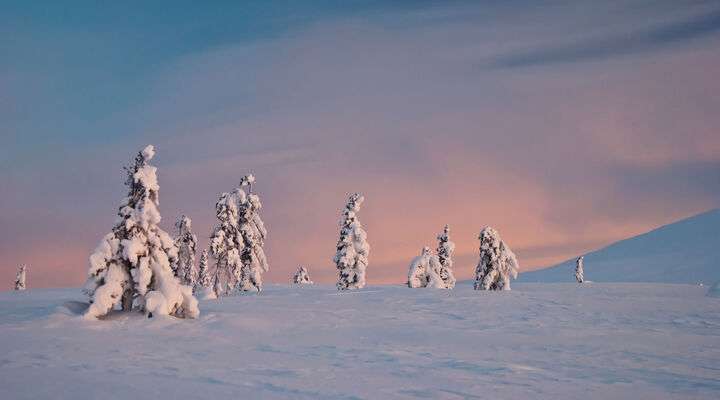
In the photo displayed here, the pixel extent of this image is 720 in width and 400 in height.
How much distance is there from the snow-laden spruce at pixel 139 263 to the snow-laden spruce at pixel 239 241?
2739 centimetres

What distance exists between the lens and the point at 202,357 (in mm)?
15430

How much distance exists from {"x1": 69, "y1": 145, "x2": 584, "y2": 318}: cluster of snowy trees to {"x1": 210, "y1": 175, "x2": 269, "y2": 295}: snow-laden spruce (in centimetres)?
8

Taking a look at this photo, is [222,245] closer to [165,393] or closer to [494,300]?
[494,300]

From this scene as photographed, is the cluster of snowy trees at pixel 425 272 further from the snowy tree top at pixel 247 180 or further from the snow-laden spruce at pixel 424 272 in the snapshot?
the snowy tree top at pixel 247 180

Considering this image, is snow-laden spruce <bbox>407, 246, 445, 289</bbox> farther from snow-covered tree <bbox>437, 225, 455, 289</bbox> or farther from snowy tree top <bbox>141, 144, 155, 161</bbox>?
snowy tree top <bbox>141, 144, 155, 161</bbox>

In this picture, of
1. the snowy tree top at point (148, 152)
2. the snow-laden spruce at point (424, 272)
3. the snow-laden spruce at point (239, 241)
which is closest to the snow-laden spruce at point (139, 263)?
the snowy tree top at point (148, 152)

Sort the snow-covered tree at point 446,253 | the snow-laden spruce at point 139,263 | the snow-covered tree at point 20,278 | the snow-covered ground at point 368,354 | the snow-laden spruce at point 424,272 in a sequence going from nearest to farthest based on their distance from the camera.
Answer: the snow-covered ground at point 368,354
the snow-laden spruce at point 139,263
the snow-laden spruce at point 424,272
the snow-covered tree at point 446,253
the snow-covered tree at point 20,278

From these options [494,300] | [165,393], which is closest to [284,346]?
[165,393]

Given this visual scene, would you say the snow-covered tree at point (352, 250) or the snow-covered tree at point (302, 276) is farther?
the snow-covered tree at point (302, 276)

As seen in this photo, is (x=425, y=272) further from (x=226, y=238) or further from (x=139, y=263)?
(x=139, y=263)

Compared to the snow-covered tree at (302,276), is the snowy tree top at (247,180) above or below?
above

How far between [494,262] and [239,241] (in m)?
20.7

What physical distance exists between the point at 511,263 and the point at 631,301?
2041 centimetres

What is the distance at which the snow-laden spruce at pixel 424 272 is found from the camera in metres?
54.4
